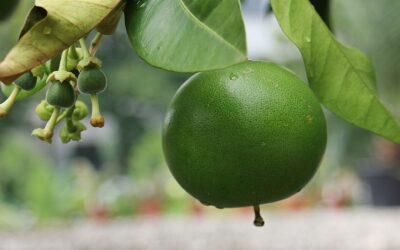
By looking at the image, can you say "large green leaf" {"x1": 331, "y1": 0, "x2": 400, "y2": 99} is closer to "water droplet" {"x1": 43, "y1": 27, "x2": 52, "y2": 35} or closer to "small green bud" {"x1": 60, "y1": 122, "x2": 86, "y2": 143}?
"small green bud" {"x1": 60, "y1": 122, "x2": 86, "y2": 143}

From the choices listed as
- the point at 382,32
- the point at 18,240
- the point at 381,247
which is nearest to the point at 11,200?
the point at 18,240

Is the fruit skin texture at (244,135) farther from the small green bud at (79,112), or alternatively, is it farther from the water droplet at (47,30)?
the water droplet at (47,30)

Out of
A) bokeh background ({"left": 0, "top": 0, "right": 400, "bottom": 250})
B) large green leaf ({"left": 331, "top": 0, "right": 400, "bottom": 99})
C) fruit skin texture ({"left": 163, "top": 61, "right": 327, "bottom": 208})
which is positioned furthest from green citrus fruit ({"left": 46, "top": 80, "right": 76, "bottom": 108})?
large green leaf ({"left": 331, "top": 0, "right": 400, "bottom": 99})

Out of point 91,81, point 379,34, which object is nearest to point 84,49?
point 91,81

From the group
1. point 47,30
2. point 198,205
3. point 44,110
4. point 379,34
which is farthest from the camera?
point 379,34

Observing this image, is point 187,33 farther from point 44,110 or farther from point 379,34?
point 379,34
